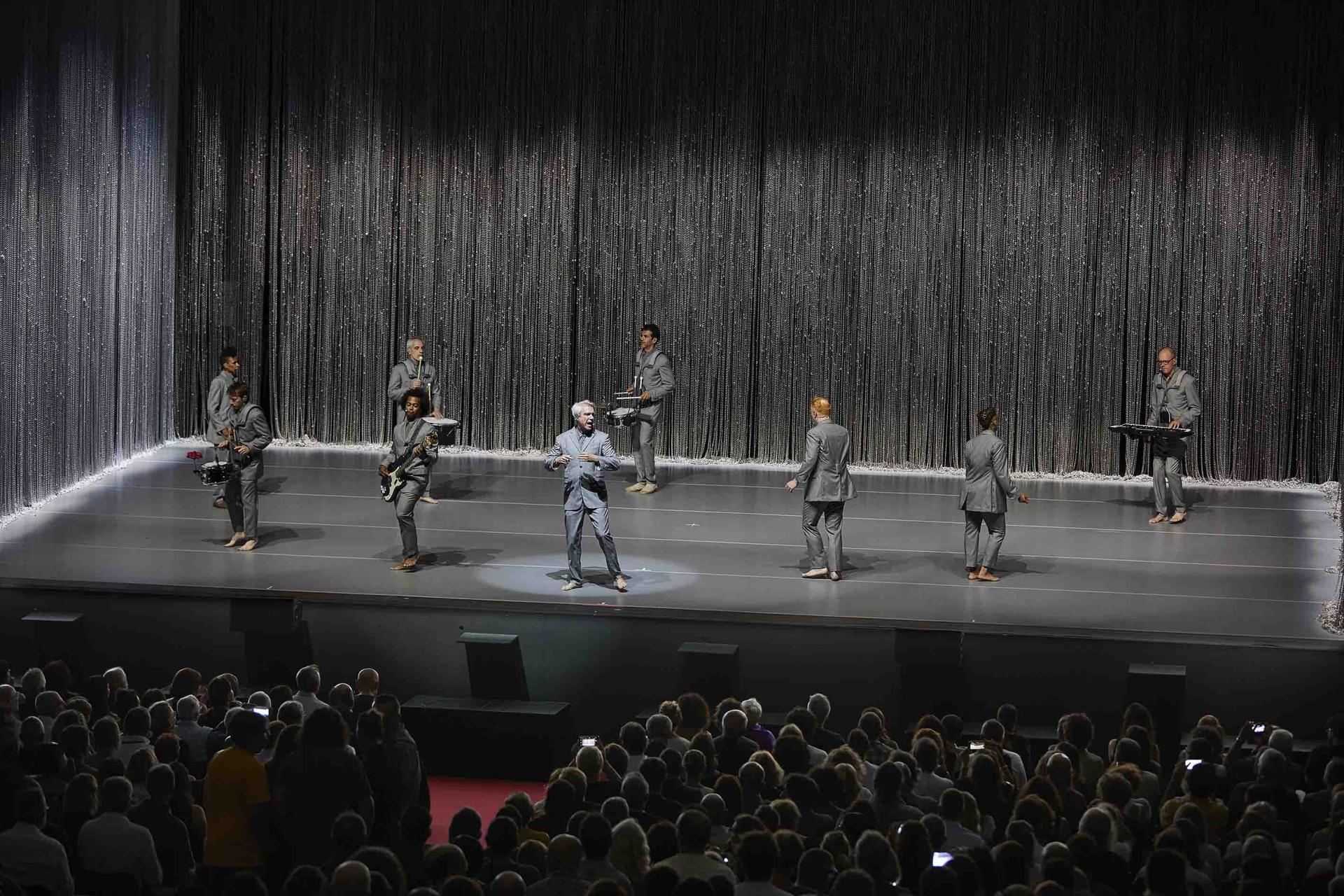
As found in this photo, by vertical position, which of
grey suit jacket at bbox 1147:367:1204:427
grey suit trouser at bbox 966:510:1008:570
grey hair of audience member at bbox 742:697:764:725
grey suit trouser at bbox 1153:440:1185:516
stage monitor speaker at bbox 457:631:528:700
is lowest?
stage monitor speaker at bbox 457:631:528:700

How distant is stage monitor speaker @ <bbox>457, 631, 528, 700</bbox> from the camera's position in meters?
10.6

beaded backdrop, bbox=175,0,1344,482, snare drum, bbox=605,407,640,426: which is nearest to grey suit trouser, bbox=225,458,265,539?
snare drum, bbox=605,407,640,426

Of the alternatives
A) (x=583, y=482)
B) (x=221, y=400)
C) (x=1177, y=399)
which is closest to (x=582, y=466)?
(x=583, y=482)

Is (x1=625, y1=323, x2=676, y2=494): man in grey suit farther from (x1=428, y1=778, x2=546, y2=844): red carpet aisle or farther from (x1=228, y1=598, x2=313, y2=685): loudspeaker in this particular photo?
(x1=428, y1=778, x2=546, y2=844): red carpet aisle

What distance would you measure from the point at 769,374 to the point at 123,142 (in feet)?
Result: 25.8

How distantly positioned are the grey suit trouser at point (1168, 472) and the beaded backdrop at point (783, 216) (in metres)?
2.99

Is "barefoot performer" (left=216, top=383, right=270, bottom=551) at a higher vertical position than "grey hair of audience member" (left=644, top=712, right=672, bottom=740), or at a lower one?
higher

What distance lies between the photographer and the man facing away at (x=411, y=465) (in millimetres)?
12422

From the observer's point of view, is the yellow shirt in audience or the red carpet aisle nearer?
the yellow shirt in audience

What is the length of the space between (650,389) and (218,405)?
438 cm

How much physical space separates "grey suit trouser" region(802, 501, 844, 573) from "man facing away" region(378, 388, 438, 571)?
310 centimetres

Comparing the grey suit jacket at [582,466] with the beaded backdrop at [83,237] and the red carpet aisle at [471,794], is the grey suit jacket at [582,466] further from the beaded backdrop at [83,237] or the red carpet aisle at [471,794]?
the beaded backdrop at [83,237]

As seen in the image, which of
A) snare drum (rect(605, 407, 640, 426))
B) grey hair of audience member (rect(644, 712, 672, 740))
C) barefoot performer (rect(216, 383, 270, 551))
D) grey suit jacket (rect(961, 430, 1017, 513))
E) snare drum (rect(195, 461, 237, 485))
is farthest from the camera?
snare drum (rect(605, 407, 640, 426))

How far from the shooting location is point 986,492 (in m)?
12.3
